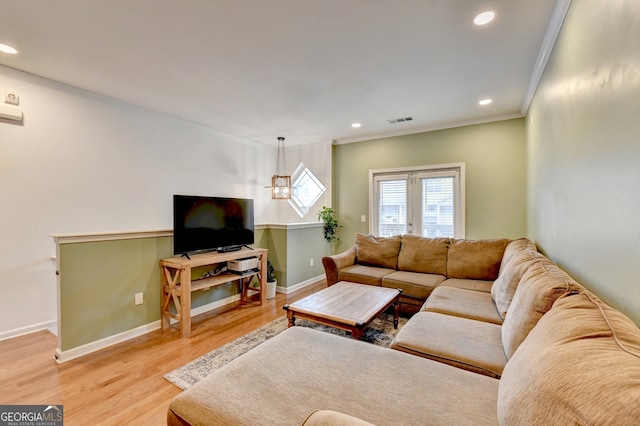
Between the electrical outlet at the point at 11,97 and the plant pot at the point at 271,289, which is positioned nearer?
the electrical outlet at the point at 11,97

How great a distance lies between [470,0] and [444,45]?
0.48 m

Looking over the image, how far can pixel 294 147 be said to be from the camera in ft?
19.1

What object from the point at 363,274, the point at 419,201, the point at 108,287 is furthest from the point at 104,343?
the point at 419,201

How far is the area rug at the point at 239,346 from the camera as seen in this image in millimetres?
2196

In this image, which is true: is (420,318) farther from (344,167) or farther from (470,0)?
(344,167)

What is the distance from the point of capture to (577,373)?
0.74 m

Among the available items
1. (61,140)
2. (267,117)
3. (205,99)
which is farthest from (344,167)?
(61,140)

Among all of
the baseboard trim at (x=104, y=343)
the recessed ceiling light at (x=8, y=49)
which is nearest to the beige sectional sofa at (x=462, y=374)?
the baseboard trim at (x=104, y=343)

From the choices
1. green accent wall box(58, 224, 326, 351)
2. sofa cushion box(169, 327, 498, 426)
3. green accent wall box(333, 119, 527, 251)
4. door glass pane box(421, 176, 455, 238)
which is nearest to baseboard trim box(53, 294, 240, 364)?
green accent wall box(58, 224, 326, 351)

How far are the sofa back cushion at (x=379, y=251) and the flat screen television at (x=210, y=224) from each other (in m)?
1.64

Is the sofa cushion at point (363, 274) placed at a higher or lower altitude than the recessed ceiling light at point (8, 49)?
lower

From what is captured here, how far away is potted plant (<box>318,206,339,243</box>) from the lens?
5.28 metres

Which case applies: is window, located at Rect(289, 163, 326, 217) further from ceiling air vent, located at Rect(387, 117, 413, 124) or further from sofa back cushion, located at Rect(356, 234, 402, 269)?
ceiling air vent, located at Rect(387, 117, 413, 124)

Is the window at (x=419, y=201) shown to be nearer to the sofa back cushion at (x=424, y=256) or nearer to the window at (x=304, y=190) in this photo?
the sofa back cushion at (x=424, y=256)
